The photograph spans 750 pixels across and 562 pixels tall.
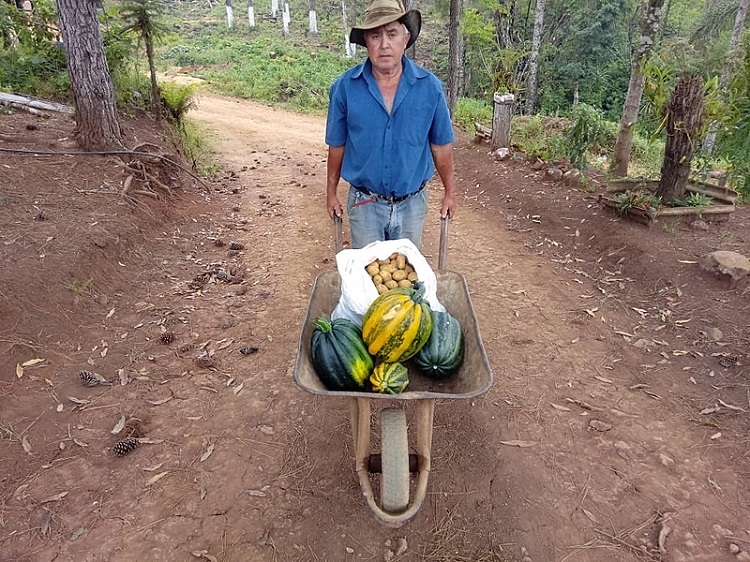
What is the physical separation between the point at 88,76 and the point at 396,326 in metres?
5.78

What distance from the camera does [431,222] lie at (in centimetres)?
664

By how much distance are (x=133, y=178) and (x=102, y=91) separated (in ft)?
3.72

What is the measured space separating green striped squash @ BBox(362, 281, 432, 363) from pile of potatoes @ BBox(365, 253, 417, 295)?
28cm

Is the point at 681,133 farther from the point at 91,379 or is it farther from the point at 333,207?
the point at 91,379

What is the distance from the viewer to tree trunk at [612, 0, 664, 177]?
6.55m

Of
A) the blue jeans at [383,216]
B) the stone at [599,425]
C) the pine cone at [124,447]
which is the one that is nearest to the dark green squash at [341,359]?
the blue jeans at [383,216]

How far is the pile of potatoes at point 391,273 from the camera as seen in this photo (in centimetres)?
252

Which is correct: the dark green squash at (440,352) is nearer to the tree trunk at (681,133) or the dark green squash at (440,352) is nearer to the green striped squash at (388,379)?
the green striped squash at (388,379)

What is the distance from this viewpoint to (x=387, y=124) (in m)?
2.88

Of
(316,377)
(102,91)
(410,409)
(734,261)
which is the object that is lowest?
(410,409)

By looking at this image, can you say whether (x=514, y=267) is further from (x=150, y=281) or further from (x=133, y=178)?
(x=133, y=178)

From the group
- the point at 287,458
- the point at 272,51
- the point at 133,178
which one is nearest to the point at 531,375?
the point at 287,458

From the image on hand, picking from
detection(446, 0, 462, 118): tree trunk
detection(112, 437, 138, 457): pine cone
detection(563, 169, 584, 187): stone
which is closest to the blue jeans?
detection(112, 437, 138, 457): pine cone

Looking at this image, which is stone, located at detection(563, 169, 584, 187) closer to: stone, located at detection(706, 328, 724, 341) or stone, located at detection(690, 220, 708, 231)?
stone, located at detection(690, 220, 708, 231)
